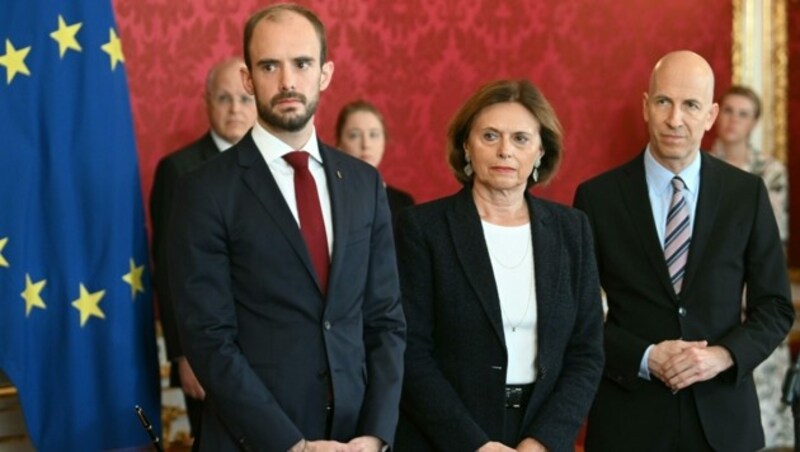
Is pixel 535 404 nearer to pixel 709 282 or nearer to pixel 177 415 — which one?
pixel 709 282

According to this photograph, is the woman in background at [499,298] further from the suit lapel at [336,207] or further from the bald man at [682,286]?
the suit lapel at [336,207]

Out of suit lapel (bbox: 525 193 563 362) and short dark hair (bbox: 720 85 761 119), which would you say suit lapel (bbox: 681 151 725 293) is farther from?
short dark hair (bbox: 720 85 761 119)

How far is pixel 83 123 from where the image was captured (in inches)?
165

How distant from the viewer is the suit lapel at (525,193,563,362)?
325 centimetres

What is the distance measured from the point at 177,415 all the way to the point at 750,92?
10.4 ft

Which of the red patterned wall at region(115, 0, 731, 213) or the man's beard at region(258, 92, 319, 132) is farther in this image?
the red patterned wall at region(115, 0, 731, 213)

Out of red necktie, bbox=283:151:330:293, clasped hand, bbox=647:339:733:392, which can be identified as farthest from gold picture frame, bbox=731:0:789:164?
red necktie, bbox=283:151:330:293

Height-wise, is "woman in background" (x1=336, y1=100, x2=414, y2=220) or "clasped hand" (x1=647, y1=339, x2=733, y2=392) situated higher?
"woman in background" (x1=336, y1=100, x2=414, y2=220)

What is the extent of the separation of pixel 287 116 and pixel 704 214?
4.33ft

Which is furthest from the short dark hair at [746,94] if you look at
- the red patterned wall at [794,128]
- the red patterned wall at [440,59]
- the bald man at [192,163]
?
the bald man at [192,163]

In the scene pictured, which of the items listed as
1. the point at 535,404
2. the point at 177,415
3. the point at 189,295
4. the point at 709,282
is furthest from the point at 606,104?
the point at 189,295

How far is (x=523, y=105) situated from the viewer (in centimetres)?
339

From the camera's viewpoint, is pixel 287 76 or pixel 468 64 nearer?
pixel 287 76

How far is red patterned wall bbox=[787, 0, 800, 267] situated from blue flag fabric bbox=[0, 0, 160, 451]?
415 centimetres
